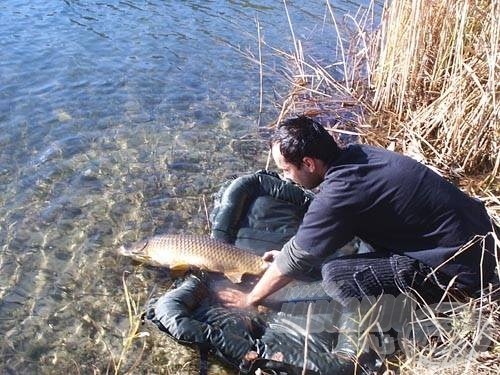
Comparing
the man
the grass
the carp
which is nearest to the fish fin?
the carp

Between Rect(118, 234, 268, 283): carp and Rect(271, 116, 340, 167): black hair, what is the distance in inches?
40.2

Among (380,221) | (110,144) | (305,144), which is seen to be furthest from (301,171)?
(110,144)

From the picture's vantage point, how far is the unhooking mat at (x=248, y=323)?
12.2ft

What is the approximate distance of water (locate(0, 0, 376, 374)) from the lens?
13.9 feet

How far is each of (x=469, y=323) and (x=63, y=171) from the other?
404 cm

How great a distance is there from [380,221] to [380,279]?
16.5 inches

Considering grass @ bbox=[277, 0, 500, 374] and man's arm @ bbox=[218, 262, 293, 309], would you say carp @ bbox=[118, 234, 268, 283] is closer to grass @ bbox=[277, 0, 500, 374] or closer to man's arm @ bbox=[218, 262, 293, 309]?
man's arm @ bbox=[218, 262, 293, 309]

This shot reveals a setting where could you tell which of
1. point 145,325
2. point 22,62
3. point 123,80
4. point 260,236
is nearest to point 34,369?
point 145,325

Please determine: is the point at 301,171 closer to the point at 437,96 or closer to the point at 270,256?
the point at 270,256

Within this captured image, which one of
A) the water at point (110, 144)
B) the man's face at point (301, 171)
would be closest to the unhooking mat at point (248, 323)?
the water at point (110, 144)

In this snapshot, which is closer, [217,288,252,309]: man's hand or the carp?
[217,288,252,309]: man's hand

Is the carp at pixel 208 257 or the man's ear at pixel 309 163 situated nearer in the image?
the man's ear at pixel 309 163

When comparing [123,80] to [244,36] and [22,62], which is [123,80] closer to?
[22,62]

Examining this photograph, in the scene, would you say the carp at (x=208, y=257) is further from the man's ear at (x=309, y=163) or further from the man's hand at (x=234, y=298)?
the man's ear at (x=309, y=163)
